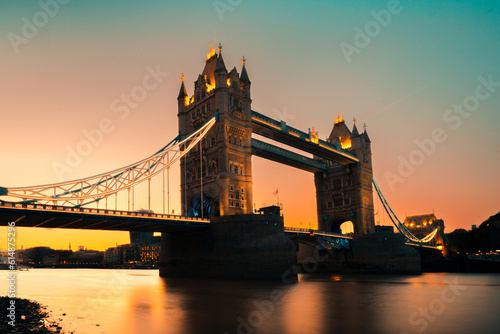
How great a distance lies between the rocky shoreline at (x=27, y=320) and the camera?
17.5 meters

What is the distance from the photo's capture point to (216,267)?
165 ft

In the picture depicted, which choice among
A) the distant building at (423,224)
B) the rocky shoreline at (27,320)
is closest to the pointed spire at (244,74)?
the rocky shoreline at (27,320)

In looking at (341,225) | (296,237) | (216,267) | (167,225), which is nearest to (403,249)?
(296,237)

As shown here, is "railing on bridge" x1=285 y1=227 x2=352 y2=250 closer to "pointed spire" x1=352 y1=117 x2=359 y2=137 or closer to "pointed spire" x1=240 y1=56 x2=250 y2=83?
"pointed spire" x1=240 y1=56 x2=250 y2=83

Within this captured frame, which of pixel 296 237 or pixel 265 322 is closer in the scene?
pixel 265 322

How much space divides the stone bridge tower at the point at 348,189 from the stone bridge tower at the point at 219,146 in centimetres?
3435

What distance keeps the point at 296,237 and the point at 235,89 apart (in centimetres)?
2524

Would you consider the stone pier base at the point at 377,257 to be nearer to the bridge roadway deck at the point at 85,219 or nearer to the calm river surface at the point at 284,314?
the bridge roadway deck at the point at 85,219

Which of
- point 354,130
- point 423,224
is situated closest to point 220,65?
point 354,130

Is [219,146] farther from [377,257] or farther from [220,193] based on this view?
[377,257]

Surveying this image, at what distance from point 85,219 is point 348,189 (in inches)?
2394

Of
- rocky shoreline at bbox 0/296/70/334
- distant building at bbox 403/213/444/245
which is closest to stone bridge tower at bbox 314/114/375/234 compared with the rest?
distant building at bbox 403/213/444/245

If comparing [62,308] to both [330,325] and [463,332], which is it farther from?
[463,332]

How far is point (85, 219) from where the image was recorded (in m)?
42.6
